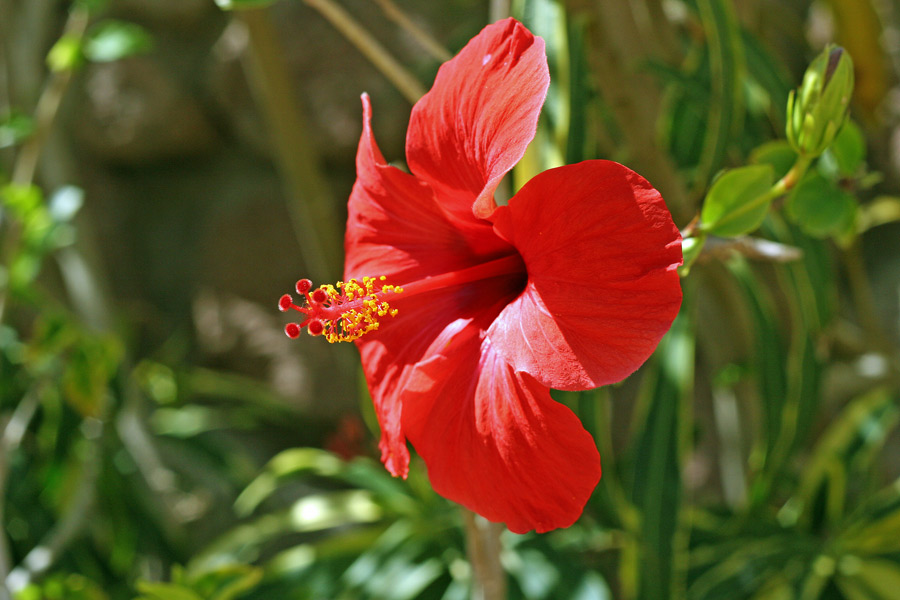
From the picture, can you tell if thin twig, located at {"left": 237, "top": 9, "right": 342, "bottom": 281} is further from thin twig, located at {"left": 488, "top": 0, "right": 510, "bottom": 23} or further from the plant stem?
the plant stem

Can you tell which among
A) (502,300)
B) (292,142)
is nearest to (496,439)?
(502,300)

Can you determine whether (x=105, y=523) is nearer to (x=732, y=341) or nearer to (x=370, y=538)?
(x=370, y=538)

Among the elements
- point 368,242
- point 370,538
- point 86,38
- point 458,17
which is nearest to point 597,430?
point 368,242

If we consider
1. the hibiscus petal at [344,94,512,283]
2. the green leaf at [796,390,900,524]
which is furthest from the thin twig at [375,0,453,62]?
the green leaf at [796,390,900,524]

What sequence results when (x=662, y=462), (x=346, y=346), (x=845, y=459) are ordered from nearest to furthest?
1. (x=662, y=462)
2. (x=845, y=459)
3. (x=346, y=346)

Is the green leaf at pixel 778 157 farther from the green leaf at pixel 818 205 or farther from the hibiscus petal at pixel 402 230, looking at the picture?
the hibiscus petal at pixel 402 230

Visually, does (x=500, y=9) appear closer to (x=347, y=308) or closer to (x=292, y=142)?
(x=347, y=308)
